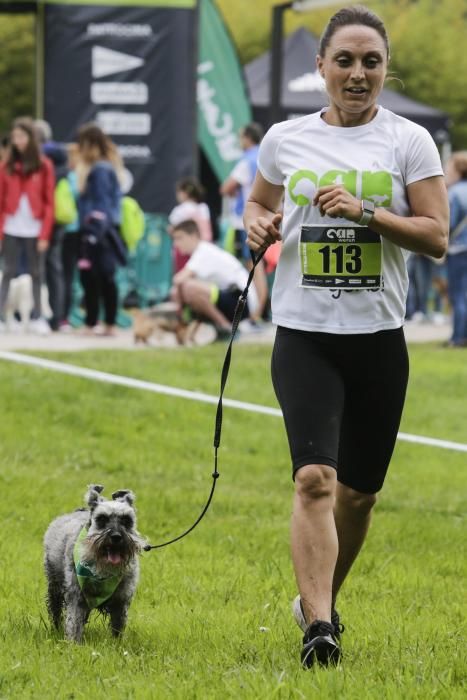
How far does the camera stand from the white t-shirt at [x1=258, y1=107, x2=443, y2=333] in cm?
521

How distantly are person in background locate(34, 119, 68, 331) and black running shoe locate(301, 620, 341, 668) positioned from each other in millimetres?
12405

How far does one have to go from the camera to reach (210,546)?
26.0 feet

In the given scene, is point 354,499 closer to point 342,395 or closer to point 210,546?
point 342,395

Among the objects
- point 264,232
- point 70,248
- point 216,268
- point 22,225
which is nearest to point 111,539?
point 264,232

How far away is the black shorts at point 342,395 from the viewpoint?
5172 mm

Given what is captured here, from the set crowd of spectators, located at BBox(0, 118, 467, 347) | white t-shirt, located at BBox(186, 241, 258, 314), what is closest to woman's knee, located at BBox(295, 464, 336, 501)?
crowd of spectators, located at BBox(0, 118, 467, 347)

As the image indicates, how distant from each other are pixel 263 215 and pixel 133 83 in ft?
47.2

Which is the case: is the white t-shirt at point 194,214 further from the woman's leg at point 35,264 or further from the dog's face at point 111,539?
the dog's face at point 111,539

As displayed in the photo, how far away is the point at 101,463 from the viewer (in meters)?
10.3

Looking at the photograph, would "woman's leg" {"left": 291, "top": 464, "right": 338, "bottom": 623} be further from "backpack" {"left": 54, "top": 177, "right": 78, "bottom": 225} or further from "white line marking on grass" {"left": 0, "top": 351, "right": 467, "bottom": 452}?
"backpack" {"left": 54, "top": 177, "right": 78, "bottom": 225}

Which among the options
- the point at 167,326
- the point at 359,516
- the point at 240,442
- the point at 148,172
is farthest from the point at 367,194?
the point at 148,172

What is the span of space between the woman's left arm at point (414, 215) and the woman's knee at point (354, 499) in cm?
89

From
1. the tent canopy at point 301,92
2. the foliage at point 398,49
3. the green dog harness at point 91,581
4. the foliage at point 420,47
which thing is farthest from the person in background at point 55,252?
the foliage at point 420,47

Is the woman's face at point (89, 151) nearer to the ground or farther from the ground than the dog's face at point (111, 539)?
farther from the ground
